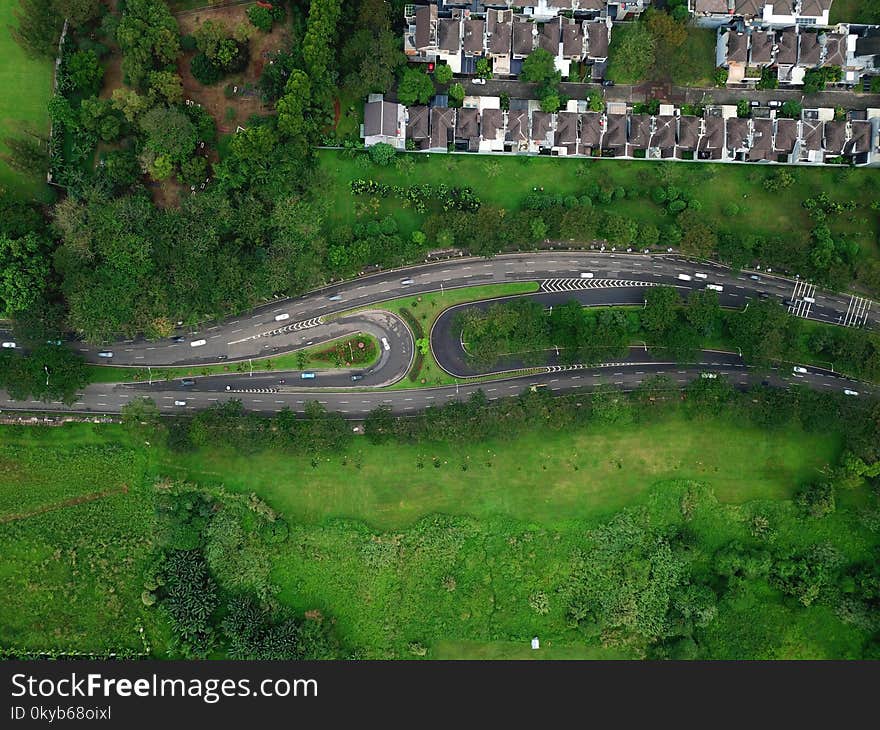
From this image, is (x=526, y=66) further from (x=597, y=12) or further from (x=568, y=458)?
(x=568, y=458)

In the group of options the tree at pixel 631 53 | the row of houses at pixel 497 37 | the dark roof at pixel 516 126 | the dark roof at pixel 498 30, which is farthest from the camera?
the dark roof at pixel 498 30

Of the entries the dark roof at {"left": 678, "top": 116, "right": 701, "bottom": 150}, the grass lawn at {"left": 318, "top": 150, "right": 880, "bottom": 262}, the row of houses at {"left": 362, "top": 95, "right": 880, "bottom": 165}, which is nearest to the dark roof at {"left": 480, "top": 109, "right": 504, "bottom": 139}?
the row of houses at {"left": 362, "top": 95, "right": 880, "bottom": 165}

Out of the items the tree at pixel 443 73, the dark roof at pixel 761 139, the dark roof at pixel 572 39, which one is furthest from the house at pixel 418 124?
the dark roof at pixel 761 139

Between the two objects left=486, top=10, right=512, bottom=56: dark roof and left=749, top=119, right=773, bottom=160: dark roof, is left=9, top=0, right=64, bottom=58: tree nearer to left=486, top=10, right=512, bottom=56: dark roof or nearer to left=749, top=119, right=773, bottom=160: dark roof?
left=486, top=10, right=512, bottom=56: dark roof

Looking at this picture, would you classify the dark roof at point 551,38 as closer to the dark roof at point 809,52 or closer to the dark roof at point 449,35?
the dark roof at point 449,35

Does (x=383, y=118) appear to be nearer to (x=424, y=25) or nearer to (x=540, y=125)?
(x=424, y=25)
